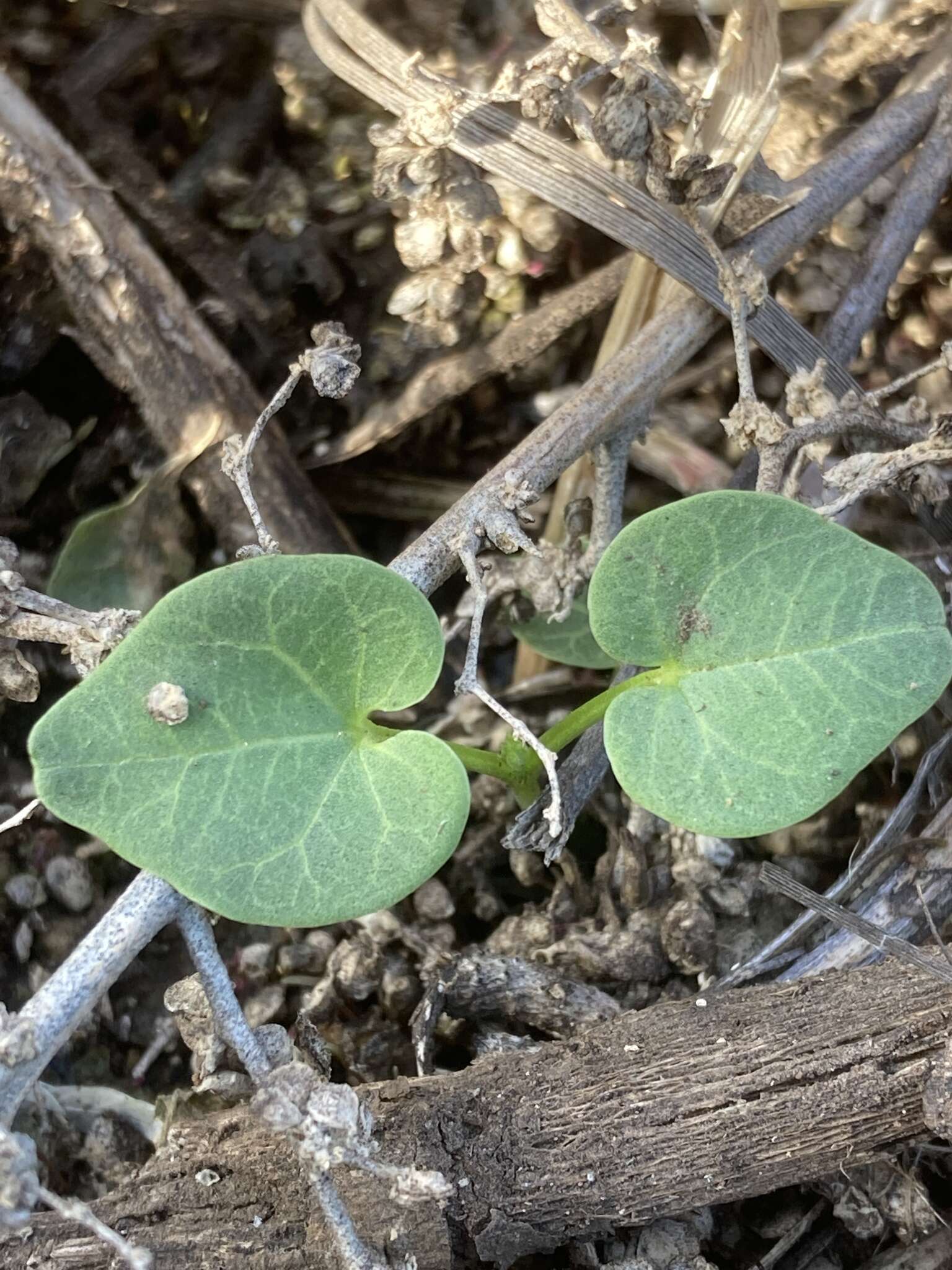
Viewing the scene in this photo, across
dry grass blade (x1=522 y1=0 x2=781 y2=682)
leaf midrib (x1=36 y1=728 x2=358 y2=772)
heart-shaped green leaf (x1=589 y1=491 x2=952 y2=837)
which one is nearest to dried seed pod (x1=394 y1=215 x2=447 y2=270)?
dry grass blade (x1=522 y1=0 x2=781 y2=682)

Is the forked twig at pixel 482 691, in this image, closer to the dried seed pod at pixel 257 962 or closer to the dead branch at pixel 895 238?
the dried seed pod at pixel 257 962

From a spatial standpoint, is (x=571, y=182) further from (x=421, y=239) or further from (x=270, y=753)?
(x=270, y=753)

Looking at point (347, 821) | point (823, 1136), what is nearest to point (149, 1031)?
point (347, 821)

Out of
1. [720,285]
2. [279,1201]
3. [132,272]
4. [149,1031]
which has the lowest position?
[149,1031]

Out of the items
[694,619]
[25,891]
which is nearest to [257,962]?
[25,891]

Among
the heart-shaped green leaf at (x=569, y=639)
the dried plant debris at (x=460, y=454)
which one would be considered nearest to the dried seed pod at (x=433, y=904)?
the dried plant debris at (x=460, y=454)

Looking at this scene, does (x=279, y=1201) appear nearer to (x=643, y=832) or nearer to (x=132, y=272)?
(x=643, y=832)
